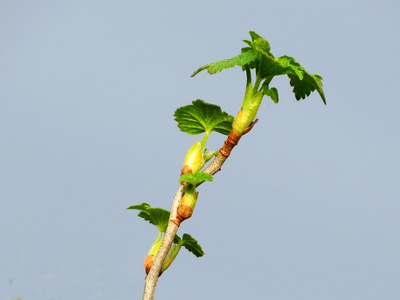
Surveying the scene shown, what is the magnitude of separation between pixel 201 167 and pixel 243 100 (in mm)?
552

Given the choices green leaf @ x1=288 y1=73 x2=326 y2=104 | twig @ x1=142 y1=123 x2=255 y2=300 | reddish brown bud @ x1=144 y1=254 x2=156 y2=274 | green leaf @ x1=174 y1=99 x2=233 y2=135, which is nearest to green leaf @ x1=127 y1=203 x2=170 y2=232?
twig @ x1=142 y1=123 x2=255 y2=300

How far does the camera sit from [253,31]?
514 cm

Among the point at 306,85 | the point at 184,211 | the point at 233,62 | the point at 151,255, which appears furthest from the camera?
the point at 306,85

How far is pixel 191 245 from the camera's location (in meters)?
5.45

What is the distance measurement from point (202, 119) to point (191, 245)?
3.02 ft

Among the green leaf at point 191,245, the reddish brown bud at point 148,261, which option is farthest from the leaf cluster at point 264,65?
the reddish brown bud at point 148,261

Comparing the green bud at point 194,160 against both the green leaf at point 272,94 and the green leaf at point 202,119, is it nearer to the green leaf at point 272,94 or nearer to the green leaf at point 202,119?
the green leaf at point 202,119

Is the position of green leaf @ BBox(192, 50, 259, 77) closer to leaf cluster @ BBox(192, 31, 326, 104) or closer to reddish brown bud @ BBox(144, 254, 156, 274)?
leaf cluster @ BBox(192, 31, 326, 104)

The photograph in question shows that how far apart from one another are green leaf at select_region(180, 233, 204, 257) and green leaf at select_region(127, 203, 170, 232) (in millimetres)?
161

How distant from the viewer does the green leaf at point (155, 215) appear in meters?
5.30

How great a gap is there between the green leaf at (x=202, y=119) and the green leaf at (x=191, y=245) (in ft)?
Result: 2.49

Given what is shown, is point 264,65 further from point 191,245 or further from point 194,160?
point 191,245

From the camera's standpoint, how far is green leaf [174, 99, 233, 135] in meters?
5.29

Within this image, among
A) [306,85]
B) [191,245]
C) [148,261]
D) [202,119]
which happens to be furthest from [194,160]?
[306,85]
